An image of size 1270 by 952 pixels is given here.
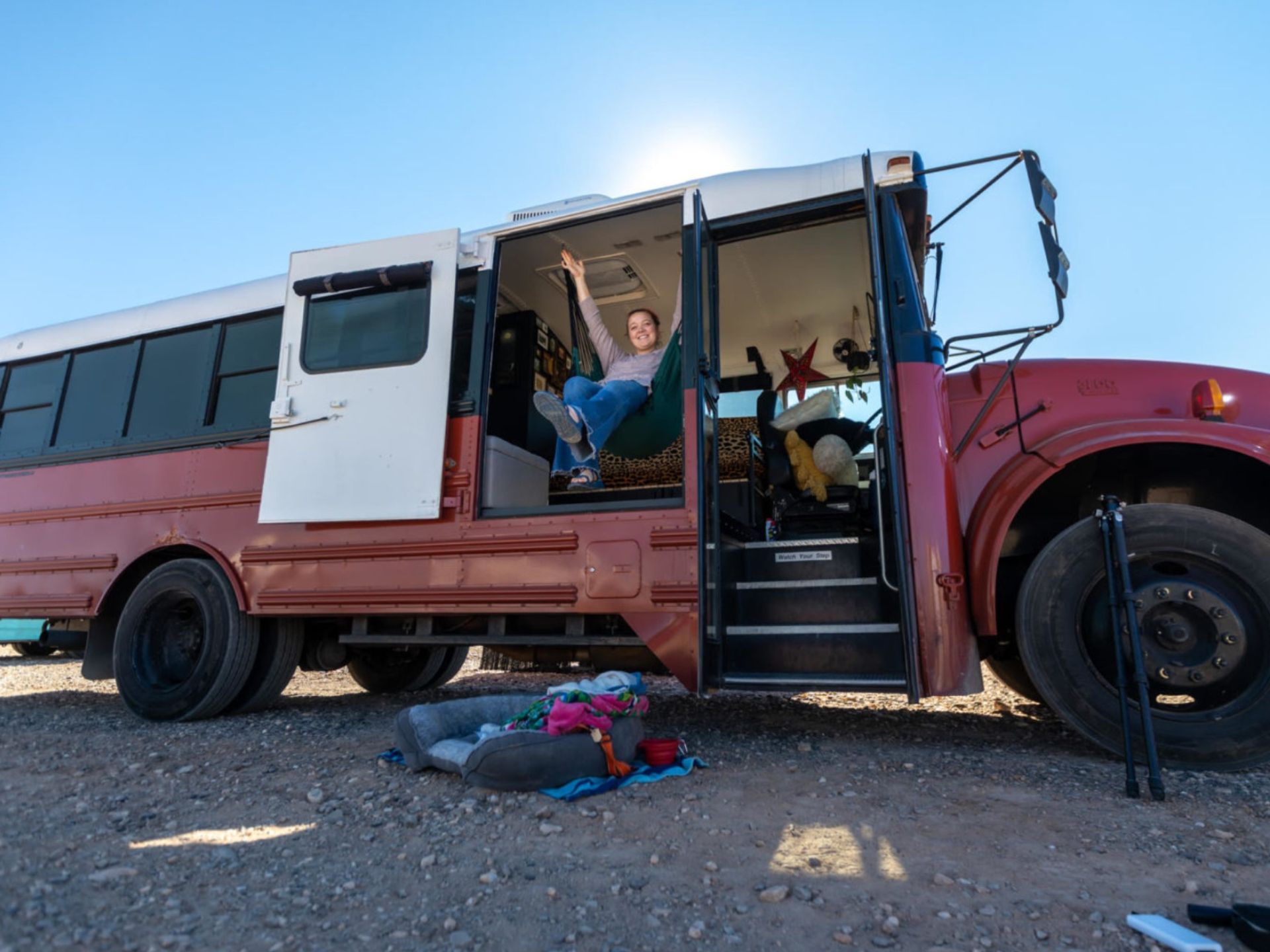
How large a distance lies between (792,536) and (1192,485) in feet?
5.88

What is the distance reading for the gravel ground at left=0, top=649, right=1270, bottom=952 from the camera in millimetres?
1601

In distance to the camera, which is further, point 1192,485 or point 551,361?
point 551,361

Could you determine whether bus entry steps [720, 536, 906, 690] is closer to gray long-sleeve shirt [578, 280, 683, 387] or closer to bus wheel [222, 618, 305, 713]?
gray long-sleeve shirt [578, 280, 683, 387]

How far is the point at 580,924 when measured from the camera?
1.62 m

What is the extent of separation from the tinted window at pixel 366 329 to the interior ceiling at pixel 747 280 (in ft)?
2.20

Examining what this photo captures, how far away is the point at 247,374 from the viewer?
4.41m

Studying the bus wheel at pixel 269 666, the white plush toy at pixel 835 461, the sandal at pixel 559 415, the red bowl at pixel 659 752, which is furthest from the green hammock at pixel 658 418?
the bus wheel at pixel 269 666

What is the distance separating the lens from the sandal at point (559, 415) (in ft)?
11.2

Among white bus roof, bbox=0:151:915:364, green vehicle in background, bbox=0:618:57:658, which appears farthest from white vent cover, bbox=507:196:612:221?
green vehicle in background, bbox=0:618:57:658

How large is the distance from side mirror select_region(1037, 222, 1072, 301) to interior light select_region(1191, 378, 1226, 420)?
747mm

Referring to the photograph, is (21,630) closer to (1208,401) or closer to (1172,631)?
(1172,631)

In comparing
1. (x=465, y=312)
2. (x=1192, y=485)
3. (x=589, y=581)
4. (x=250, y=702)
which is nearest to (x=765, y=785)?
(x=589, y=581)

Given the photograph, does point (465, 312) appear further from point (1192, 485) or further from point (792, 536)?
point (1192, 485)

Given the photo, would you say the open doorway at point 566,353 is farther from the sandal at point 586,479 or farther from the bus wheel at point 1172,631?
the bus wheel at point 1172,631
